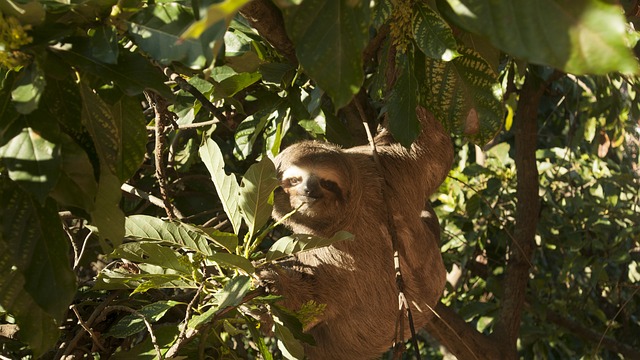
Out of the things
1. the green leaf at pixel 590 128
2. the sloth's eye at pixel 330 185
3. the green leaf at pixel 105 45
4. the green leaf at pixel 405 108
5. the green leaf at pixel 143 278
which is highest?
the green leaf at pixel 105 45

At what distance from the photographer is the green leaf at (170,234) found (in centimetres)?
279

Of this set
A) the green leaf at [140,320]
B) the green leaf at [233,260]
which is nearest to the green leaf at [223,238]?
the green leaf at [233,260]

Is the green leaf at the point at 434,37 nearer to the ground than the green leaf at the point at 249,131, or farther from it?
farther from it

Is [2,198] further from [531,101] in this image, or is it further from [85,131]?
[531,101]

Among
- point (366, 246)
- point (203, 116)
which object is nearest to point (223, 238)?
point (366, 246)

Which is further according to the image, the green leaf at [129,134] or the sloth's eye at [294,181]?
the sloth's eye at [294,181]

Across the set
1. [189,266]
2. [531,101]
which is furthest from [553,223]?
[189,266]

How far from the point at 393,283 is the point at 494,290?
1.99m

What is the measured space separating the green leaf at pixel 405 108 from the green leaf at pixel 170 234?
77cm

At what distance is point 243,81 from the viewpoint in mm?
3234

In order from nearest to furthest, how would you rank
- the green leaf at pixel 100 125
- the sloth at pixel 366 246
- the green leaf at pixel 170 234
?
the green leaf at pixel 100 125
the green leaf at pixel 170 234
the sloth at pixel 366 246

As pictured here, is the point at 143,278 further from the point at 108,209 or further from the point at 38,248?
the point at 38,248

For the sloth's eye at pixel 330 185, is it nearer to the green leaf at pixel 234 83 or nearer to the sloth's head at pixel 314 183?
the sloth's head at pixel 314 183

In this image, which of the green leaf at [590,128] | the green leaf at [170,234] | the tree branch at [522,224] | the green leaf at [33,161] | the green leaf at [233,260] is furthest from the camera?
the green leaf at [590,128]
